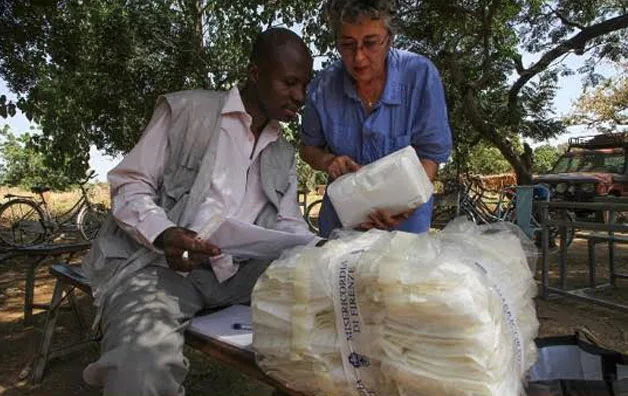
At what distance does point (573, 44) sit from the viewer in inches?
437

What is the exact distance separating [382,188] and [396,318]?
0.68 meters

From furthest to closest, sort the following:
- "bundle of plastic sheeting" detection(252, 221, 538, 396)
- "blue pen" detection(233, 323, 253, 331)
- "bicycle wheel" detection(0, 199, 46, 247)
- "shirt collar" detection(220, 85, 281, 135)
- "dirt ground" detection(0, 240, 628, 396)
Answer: "bicycle wheel" detection(0, 199, 46, 247)
"dirt ground" detection(0, 240, 628, 396)
"shirt collar" detection(220, 85, 281, 135)
"blue pen" detection(233, 323, 253, 331)
"bundle of plastic sheeting" detection(252, 221, 538, 396)

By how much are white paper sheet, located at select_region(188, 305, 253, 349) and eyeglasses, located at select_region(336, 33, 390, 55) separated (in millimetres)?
1054

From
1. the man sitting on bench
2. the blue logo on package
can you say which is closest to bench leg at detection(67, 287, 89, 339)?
the man sitting on bench

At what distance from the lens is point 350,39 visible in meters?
1.92

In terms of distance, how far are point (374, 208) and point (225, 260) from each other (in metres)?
0.61

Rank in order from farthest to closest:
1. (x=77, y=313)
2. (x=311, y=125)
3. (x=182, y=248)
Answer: (x=77, y=313), (x=311, y=125), (x=182, y=248)

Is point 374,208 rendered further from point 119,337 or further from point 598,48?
point 598,48

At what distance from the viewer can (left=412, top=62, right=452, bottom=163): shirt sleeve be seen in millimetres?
2068

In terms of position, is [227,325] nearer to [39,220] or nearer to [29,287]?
[29,287]

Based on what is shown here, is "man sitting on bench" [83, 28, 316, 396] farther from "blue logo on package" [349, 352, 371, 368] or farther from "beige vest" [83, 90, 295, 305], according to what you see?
"blue logo on package" [349, 352, 371, 368]

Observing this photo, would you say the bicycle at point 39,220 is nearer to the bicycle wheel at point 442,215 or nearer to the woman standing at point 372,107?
the bicycle wheel at point 442,215

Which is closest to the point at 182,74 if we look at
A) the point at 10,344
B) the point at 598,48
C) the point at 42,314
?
the point at 42,314

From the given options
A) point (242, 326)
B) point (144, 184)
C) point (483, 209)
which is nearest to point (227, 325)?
point (242, 326)
